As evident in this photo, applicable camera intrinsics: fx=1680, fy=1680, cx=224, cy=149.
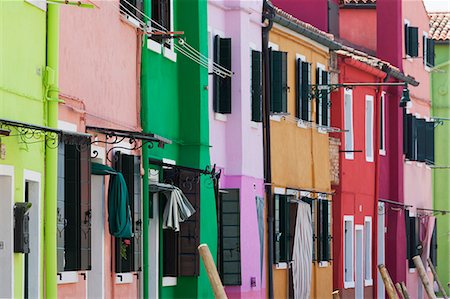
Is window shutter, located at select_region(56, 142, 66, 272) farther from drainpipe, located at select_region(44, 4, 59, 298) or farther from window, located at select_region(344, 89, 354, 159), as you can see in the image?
window, located at select_region(344, 89, 354, 159)

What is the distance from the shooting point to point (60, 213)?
1952 centimetres

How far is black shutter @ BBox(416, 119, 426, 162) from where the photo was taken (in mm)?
47938

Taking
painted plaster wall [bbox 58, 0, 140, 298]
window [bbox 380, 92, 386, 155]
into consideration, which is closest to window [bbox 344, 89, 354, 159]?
window [bbox 380, 92, 386, 155]

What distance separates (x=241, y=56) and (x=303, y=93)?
603 centimetres

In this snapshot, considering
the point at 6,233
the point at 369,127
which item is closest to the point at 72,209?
the point at 6,233

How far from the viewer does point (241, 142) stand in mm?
30234

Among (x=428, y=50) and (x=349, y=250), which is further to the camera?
(x=428, y=50)

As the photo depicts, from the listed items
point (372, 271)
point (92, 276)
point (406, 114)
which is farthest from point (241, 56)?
point (406, 114)

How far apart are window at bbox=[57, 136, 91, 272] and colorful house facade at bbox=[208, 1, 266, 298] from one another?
929 cm

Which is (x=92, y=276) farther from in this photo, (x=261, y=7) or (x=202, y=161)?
(x=261, y=7)

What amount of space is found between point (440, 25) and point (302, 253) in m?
22.9

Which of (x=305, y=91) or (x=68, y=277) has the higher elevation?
(x=305, y=91)

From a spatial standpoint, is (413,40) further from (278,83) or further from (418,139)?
(278,83)

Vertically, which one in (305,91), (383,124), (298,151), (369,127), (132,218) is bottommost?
(132,218)
